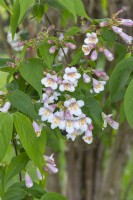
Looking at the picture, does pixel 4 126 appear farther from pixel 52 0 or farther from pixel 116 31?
pixel 52 0

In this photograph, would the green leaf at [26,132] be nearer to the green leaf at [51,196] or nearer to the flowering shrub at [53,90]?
the flowering shrub at [53,90]

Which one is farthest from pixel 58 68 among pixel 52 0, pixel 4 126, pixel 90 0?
pixel 90 0

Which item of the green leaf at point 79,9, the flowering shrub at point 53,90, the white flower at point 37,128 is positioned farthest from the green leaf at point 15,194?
the green leaf at point 79,9

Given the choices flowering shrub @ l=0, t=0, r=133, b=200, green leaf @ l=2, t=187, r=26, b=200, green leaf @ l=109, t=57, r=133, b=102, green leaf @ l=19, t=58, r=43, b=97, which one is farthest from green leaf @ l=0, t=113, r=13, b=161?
green leaf @ l=109, t=57, r=133, b=102

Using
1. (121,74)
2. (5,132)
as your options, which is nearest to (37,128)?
(5,132)

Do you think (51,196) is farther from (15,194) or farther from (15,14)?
(15,14)

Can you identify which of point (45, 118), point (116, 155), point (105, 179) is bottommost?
point (105, 179)

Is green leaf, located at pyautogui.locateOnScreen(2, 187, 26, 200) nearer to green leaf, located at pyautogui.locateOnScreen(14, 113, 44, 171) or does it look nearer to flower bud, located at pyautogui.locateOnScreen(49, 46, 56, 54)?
green leaf, located at pyautogui.locateOnScreen(14, 113, 44, 171)
